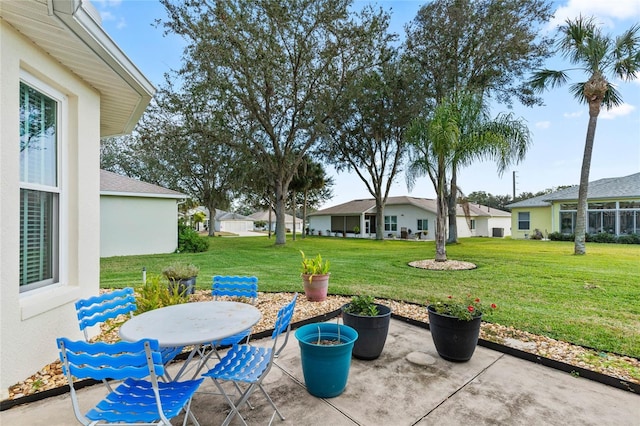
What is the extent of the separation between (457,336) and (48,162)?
505 cm

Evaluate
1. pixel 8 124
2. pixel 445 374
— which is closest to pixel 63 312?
pixel 8 124

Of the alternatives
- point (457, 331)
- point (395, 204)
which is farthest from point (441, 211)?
point (395, 204)

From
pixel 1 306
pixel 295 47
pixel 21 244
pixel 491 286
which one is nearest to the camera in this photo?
pixel 1 306

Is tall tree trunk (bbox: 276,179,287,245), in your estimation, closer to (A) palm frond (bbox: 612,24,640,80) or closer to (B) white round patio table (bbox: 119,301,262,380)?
(B) white round patio table (bbox: 119,301,262,380)

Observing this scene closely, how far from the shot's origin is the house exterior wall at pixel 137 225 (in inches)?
509

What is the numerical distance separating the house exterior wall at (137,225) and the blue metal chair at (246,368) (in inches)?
518

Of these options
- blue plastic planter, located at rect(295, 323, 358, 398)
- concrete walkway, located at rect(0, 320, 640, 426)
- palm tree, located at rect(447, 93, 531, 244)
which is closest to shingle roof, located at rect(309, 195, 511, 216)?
palm tree, located at rect(447, 93, 531, 244)

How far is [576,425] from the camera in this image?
7.74 feet

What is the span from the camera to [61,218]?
3594 mm

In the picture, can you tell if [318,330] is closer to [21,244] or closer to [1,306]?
[1,306]

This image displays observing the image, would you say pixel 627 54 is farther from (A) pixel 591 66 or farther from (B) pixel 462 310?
(B) pixel 462 310

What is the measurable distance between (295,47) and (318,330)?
1508 cm

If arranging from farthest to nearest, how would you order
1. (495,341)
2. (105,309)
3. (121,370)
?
(495,341)
(105,309)
(121,370)

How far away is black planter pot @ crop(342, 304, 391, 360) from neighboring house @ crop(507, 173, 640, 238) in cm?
2341
